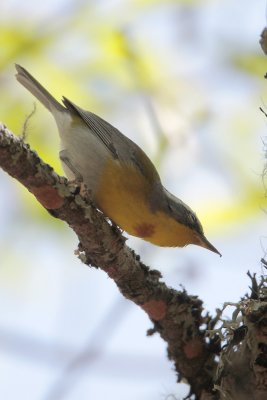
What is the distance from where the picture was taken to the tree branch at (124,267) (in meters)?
2.25

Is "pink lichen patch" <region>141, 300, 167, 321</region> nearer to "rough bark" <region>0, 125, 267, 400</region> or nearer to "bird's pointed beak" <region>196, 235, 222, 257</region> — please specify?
"rough bark" <region>0, 125, 267, 400</region>

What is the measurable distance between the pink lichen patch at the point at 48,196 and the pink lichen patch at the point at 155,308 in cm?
80

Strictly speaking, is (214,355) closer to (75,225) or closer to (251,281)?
(251,281)

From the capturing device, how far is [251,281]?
2.67 m

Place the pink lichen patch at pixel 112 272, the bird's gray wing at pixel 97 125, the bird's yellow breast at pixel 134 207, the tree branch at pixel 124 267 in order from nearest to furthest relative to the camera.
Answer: the tree branch at pixel 124 267, the pink lichen patch at pixel 112 272, the bird's yellow breast at pixel 134 207, the bird's gray wing at pixel 97 125

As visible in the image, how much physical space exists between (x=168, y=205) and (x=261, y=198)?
1.71ft

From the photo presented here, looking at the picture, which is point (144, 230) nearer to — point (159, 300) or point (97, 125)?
point (159, 300)

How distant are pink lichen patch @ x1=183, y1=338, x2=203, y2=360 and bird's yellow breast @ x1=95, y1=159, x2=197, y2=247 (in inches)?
23.9

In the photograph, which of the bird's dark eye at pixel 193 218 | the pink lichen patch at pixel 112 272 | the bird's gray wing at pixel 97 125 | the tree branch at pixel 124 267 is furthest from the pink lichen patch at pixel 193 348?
the bird's gray wing at pixel 97 125

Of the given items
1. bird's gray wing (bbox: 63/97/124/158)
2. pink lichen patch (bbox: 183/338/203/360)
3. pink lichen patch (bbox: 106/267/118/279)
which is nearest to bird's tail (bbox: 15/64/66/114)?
bird's gray wing (bbox: 63/97/124/158)

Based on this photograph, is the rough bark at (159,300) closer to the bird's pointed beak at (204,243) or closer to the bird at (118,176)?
the bird at (118,176)

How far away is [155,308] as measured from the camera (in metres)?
2.96

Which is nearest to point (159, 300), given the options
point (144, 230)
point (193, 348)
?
point (193, 348)

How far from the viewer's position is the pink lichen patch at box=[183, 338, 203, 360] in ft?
9.78
